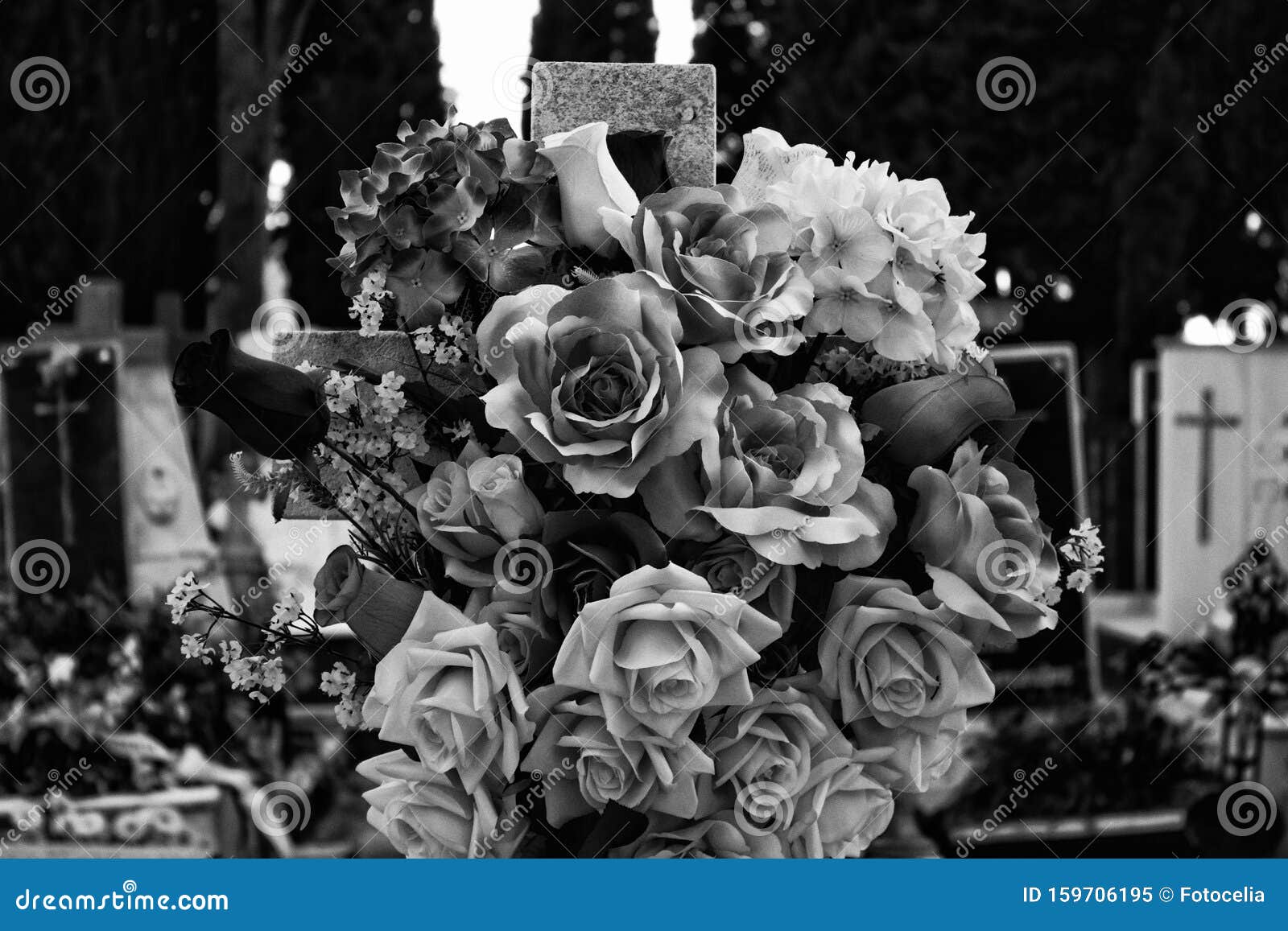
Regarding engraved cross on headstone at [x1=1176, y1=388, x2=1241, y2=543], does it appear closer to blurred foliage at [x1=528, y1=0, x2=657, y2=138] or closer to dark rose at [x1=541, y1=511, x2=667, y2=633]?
blurred foliage at [x1=528, y1=0, x2=657, y2=138]

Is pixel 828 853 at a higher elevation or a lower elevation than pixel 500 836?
higher

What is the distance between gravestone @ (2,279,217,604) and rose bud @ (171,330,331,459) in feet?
13.7

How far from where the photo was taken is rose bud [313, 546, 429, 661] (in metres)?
1.36

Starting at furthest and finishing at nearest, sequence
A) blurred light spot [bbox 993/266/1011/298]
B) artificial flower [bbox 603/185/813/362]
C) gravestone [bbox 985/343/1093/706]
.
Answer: blurred light spot [bbox 993/266/1011/298] < gravestone [bbox 985/343/1093/706] < artificial flower [bbox 603/185/813/362]

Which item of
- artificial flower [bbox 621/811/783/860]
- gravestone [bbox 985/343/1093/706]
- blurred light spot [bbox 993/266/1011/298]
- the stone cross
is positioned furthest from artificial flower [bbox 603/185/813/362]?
blurred light spot [bbox 993/266/1011/298]

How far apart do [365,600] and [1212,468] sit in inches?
229

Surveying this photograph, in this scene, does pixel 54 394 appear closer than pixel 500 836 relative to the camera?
No

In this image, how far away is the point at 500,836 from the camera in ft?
4.52

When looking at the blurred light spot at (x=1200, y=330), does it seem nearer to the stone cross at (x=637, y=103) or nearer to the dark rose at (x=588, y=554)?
the stone cross at (x=637, y=103)

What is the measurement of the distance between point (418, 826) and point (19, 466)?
467cm

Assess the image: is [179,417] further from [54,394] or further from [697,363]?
[697,363]

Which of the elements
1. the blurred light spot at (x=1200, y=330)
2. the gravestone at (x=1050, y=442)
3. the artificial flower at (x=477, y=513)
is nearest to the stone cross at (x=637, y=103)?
the artificial flower at (x=477, y=513)

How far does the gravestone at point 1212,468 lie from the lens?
20.6ft

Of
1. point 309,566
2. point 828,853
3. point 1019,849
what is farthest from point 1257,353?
point 828,853
